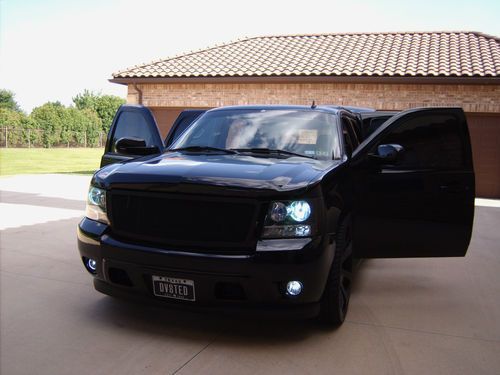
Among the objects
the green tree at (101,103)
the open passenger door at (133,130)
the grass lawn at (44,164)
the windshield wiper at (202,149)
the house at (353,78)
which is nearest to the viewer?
the windshield wiper at (202,149)

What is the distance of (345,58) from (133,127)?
11.6 m

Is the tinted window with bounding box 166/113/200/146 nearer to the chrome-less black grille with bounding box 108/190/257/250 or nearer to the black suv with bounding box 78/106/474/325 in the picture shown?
the black suv with bounding box 78/106/474/325

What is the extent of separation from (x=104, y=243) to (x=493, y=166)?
12.8 meters

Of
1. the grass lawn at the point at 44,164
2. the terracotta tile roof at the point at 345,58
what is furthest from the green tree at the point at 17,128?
the terracotta tile roof at the point at 345,58

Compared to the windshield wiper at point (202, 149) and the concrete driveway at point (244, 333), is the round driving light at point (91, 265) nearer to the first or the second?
the concrete driveway at point (244, 333)

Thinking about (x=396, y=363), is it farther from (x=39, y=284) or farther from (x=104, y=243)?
(x=39, y=284)

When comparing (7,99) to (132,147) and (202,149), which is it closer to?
(132,147)

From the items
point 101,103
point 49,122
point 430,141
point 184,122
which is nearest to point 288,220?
point 430,141

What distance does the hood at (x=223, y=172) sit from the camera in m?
3.21

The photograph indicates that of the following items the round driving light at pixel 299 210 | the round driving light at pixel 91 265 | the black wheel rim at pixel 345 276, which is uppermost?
the round driving light at pixel 299 210

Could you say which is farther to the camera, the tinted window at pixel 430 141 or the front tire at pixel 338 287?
the tinted window at pixel 430 141

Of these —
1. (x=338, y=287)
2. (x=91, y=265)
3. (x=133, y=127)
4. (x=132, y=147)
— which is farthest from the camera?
(x=133, y=127)

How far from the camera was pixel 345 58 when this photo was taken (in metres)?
16.0

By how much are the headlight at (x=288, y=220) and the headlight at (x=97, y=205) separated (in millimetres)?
1226
